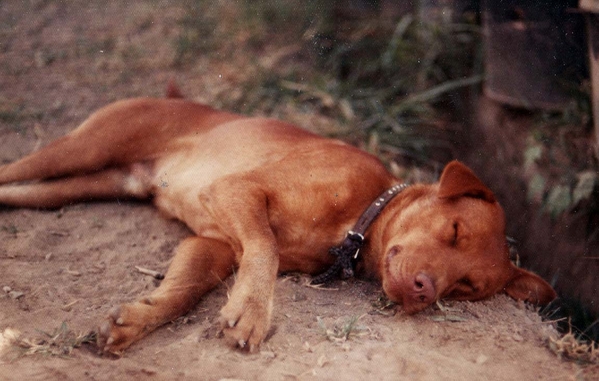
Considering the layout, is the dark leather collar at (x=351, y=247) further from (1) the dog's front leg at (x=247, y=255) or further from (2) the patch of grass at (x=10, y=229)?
(2) the patch of grass at (x=10, y=229)

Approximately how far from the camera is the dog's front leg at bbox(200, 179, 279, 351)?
8.93ft

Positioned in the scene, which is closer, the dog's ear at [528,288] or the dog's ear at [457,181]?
the dog's ear at [457,181]

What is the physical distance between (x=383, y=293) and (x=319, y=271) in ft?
1.26

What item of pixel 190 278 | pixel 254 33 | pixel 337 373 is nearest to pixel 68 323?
pixel 190 278

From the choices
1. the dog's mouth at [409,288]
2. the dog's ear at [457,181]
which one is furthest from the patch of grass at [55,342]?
the dog's ear at [457,181]

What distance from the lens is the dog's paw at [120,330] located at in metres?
2.60

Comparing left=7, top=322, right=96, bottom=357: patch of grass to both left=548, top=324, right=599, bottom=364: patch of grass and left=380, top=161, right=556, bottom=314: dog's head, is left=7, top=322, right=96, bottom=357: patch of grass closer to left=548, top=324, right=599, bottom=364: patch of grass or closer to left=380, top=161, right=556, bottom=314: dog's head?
left=380, top=161, right=556, bottom=314: dog's head

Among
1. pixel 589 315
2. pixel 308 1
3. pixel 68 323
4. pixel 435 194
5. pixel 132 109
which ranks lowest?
pixel 589 315

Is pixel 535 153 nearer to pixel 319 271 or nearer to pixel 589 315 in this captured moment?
pixel 589 315

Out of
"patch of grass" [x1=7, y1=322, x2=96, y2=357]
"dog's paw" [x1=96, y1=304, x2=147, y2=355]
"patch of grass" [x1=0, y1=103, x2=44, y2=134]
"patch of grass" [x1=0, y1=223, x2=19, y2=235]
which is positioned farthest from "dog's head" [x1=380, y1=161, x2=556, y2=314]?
"patch of grass" [x1=0, y1=103, x2=44, y2=134]

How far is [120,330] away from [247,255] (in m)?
0.68

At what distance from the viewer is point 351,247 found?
331cm

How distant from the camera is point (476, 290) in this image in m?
3.25

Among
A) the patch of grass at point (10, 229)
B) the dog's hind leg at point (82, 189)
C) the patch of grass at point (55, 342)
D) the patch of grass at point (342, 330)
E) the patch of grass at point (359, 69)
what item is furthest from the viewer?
the patch of grass at point (359, 69)
